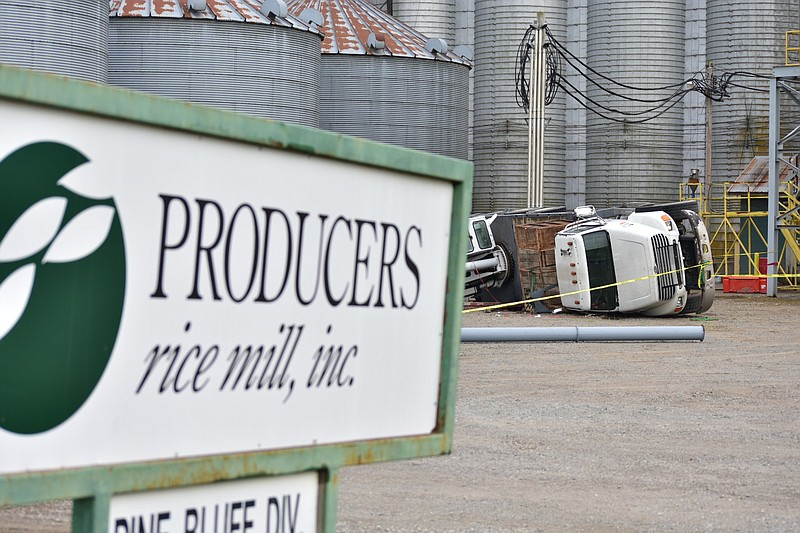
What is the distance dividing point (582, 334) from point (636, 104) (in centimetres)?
2354

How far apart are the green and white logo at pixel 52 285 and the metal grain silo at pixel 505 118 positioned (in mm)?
38963

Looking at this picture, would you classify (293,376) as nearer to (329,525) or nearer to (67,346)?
(329,525)

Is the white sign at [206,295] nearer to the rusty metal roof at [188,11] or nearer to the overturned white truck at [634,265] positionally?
the overturned white truck at [634,265]

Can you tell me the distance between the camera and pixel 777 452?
9.45m

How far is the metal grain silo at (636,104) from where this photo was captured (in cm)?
4084

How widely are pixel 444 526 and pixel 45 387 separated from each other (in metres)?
4.66

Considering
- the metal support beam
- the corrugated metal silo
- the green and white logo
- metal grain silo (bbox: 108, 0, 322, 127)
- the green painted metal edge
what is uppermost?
the corrugated metal silo

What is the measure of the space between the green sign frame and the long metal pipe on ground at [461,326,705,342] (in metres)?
15.6

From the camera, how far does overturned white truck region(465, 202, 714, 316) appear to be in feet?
81.8

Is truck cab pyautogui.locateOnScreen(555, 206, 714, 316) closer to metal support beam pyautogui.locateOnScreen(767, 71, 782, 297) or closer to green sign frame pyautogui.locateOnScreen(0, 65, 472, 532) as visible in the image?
metal support beam pyautogui.locateOnScreen(767, 71, 782, 297)

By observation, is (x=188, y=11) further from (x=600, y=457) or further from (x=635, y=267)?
(x=600, y=457)

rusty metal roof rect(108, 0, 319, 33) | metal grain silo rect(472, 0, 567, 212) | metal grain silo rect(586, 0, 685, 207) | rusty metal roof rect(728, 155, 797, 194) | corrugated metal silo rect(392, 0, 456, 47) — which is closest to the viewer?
A: rusty metal roof rect(108, 0, 319, 33)

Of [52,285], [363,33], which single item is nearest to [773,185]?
[363,33]

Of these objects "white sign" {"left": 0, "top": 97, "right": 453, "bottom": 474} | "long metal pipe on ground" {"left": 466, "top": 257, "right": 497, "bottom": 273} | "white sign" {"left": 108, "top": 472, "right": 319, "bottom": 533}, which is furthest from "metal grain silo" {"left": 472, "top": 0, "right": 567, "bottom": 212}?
"white sign" {"left": 108, "top": 472, "right": 319, "bottom": 533}
